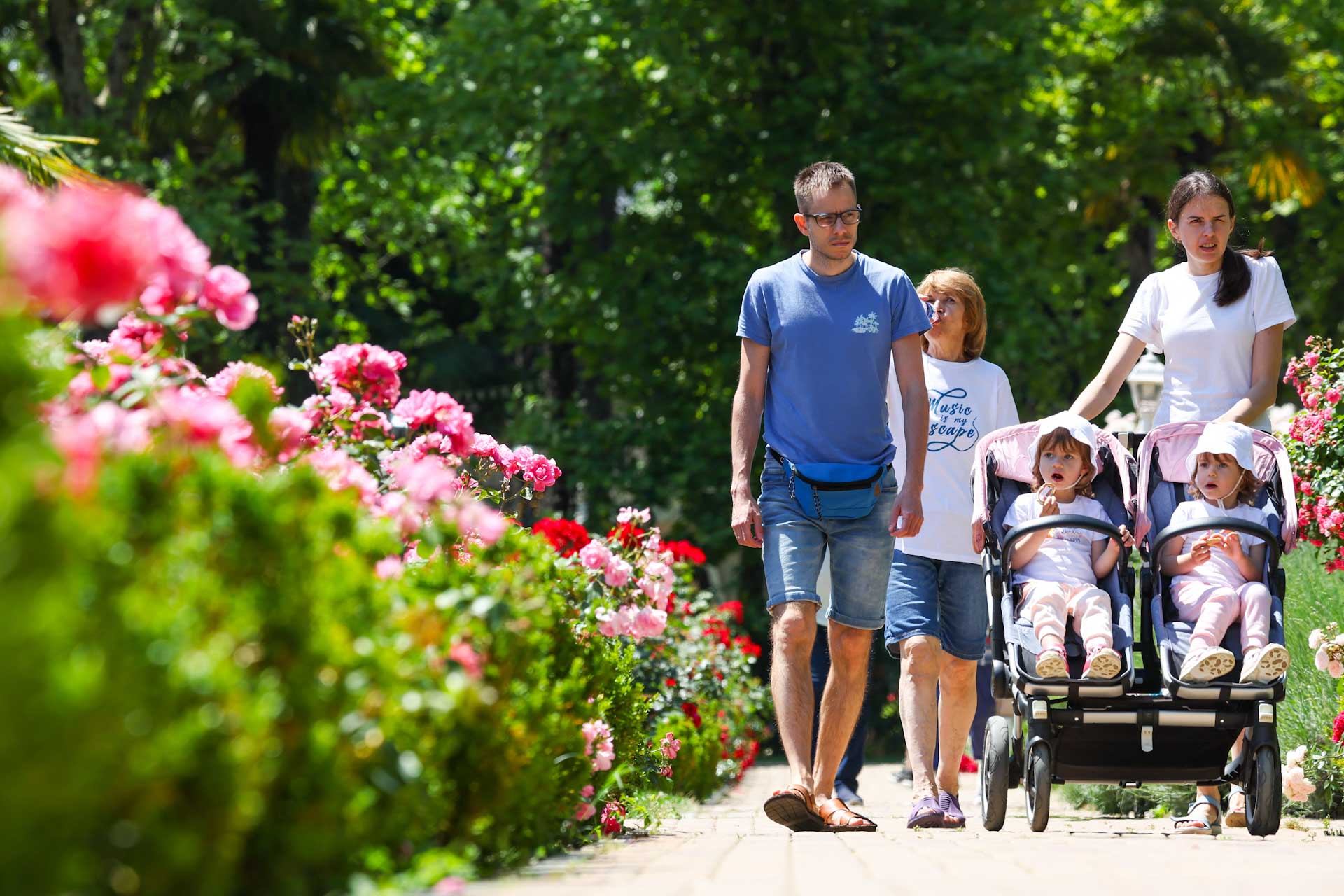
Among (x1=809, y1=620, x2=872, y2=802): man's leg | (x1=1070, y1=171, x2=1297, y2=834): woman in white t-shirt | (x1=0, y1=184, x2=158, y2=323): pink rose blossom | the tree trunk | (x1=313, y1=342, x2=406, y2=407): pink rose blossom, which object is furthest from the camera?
the tree trunk

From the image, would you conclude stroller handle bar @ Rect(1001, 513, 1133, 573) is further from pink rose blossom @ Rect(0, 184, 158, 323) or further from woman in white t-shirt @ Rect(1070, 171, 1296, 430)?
pink rose blossom @ Rect(0, 184, 158, 323)

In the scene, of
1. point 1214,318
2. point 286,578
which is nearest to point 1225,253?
point 1214,318

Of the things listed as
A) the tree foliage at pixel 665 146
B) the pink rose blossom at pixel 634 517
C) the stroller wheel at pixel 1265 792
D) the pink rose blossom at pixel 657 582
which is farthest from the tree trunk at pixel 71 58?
the stroller wheel at pixel 1265 792

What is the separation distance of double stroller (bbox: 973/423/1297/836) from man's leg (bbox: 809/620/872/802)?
18.1 inches

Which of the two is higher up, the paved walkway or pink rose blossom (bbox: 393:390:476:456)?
pink rose blossom (bbox: 393:390:476:456)

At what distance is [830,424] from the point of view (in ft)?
19.2

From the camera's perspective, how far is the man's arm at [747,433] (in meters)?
5.78

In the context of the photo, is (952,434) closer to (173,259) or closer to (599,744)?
(599,744)

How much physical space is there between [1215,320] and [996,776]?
6.23ft

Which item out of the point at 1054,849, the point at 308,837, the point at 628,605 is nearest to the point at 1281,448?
the point at 1054,849

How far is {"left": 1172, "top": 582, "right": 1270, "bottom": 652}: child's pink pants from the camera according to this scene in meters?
5.49

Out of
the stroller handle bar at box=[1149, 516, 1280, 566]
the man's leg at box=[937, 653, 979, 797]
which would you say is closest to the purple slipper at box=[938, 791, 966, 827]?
the man's leg at box=[937, 653, 979, 797]

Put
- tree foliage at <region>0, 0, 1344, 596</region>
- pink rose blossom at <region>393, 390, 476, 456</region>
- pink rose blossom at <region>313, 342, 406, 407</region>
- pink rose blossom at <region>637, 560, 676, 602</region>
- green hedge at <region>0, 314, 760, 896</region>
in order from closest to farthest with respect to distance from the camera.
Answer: green hedge at <region>0, 314, 760, 896</region> → pink rose blossom at <region>313, 342, 406, 407</region> → pink rose blossom at <region>393, 390, 476, 456</region> → pink rose blossom at <region>637, 560, 676, 602</region> → tree foliage at <region>0, 0, 1344, 596</region>

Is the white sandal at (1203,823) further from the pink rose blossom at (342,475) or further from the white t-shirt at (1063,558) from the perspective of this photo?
the pink rose blossom at (342,475)
